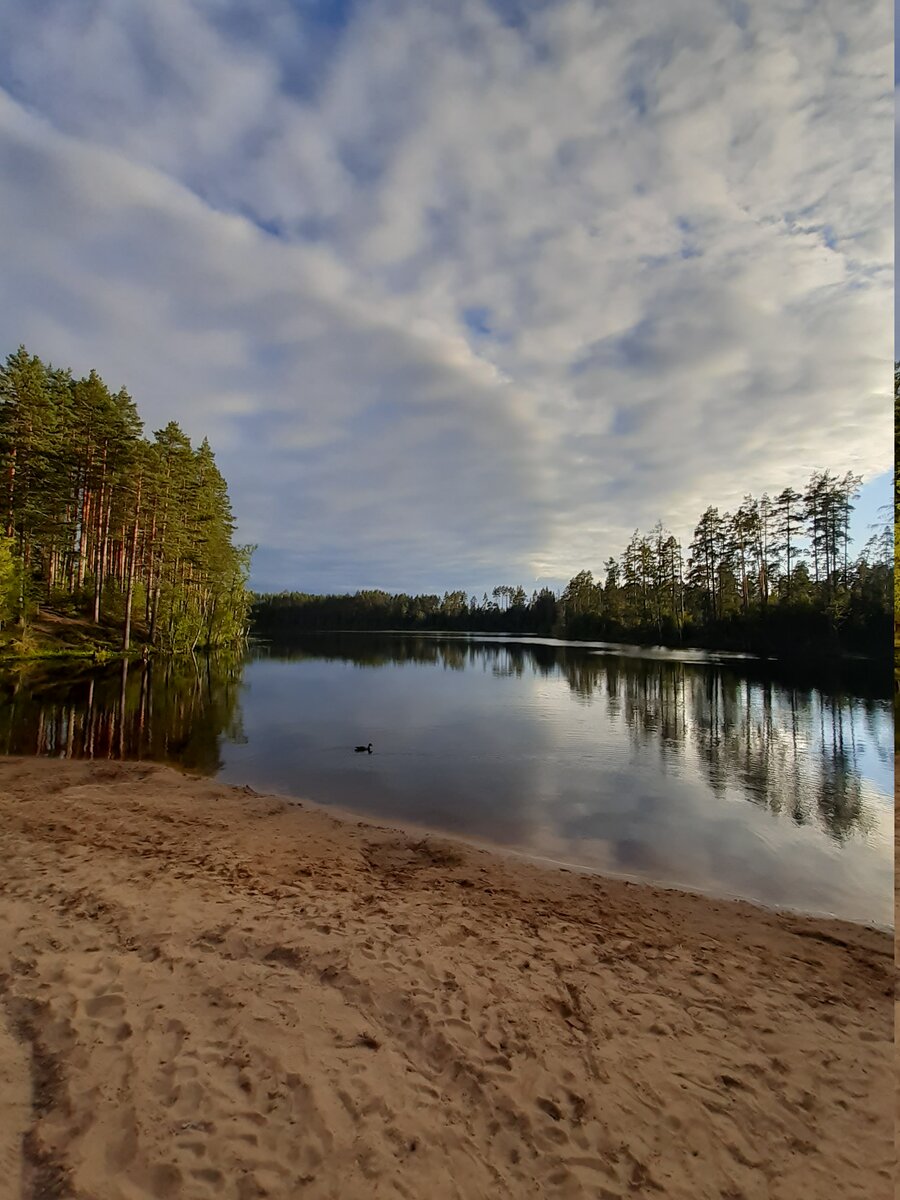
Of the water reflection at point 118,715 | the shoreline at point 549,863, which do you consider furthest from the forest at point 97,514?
the shoreline at point 549,863

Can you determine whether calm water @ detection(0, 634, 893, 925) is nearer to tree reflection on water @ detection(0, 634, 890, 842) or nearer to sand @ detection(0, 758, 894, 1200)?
tree reflection on water @ detection(0, 634, 890, 842)

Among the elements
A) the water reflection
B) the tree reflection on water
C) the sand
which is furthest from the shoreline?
the water reflection

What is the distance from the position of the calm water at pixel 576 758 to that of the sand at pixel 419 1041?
235 cm

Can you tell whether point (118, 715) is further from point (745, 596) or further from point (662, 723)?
point (745, 596)

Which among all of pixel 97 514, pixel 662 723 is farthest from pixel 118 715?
pixel 97 514

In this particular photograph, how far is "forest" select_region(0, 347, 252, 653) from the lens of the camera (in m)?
33.3

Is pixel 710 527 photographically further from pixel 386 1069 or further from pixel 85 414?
pixel 386 1069

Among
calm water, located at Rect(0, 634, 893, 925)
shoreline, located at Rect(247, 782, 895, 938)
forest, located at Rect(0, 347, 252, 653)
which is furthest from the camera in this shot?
forest, located at Rect(0, 347, 252, 653)

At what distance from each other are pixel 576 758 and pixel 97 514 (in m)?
40.3

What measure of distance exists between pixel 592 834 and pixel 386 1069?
726cm

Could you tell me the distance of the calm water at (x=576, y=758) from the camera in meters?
9.55

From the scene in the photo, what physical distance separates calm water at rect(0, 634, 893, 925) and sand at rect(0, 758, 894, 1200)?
7.72 ft

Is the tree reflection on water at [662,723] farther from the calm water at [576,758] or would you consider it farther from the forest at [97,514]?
the forest at [97,514]

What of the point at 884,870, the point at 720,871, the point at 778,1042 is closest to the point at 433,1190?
the point at 778,1042
